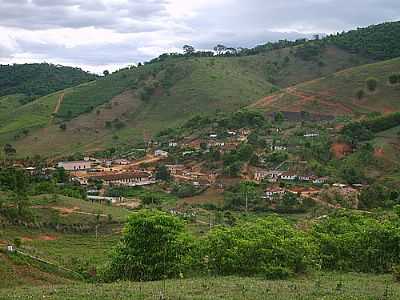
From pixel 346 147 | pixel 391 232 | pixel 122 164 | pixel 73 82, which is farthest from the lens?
pixel 73 82

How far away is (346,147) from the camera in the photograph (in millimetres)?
73812

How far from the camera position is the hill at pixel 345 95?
94.6 m

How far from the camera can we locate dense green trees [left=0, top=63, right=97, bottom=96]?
16825 centimetres

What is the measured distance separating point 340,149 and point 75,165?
40.4m

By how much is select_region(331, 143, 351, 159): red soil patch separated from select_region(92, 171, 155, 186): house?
81.9 ft

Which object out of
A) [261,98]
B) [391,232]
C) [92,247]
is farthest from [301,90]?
[391,232]

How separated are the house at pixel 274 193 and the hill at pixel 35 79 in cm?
10874

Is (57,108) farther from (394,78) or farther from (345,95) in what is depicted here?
(394,78)

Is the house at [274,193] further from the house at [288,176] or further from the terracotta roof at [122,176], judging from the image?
the terracotta roof at [122,176]

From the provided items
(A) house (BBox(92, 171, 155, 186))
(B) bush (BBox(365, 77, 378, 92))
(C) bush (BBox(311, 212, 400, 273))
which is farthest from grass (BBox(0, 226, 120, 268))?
(B) bush (BBox(365, 77, 378, 92))

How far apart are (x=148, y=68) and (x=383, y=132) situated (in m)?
77.1

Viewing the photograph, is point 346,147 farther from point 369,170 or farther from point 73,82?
point 73,82

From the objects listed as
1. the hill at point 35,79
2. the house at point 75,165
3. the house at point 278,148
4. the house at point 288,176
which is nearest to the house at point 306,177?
the house at point 288,176

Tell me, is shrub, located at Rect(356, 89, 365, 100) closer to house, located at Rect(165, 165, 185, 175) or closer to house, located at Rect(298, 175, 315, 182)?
house, located at Rect(298, 175, 315, 182)
